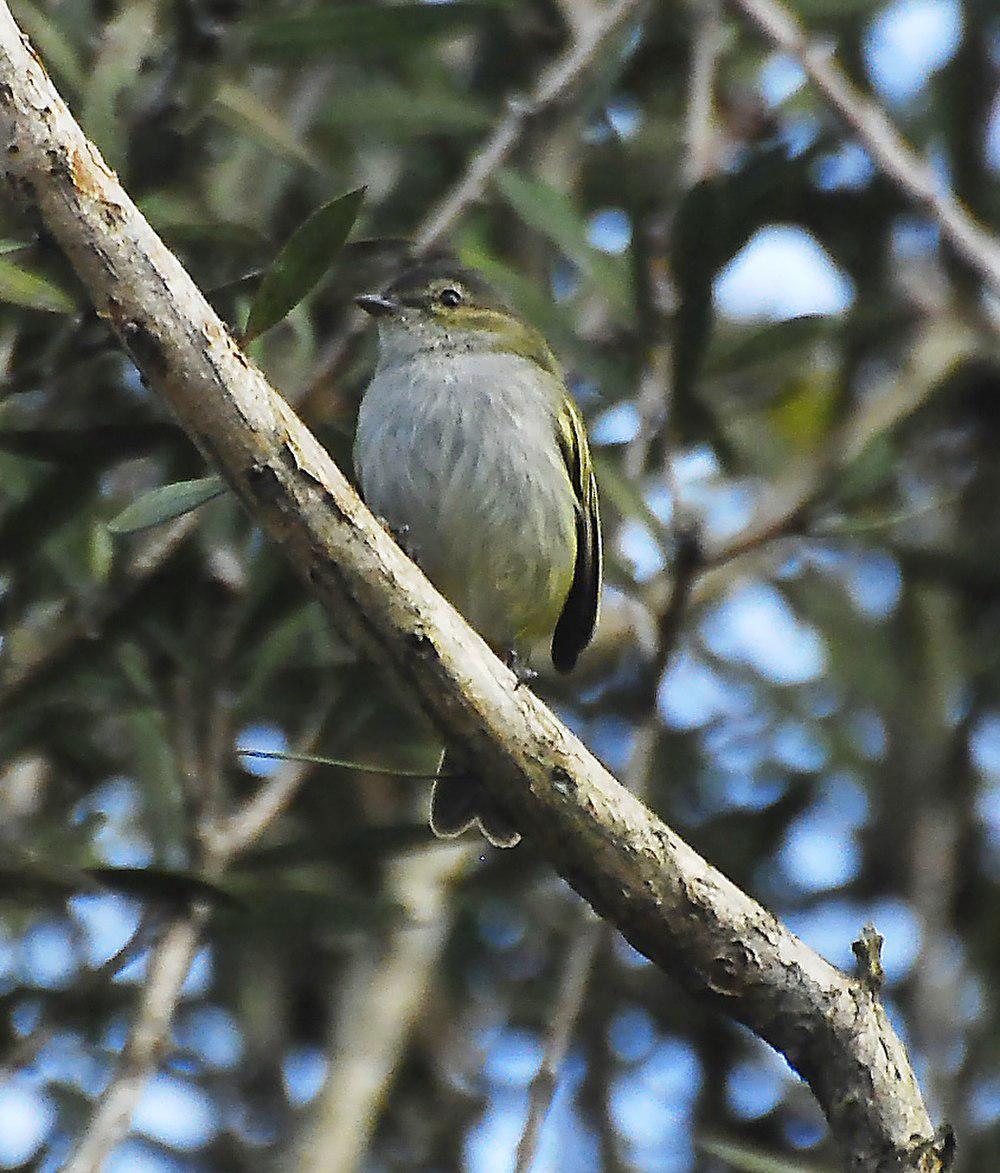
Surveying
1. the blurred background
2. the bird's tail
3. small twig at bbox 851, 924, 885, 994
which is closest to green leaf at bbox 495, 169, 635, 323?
the blurred background

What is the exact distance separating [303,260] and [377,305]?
1878 millimetres

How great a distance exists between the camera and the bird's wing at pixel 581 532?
489cm

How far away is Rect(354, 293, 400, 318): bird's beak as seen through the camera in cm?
494

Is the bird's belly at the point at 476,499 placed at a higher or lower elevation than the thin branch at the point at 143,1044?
higher

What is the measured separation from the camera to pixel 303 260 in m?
3.09

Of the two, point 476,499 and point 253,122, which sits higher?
point 253,122

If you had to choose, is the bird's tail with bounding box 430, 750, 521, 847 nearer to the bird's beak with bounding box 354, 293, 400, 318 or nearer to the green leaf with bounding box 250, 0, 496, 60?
the bird's beak with bounding box 354, 293, 400, 318

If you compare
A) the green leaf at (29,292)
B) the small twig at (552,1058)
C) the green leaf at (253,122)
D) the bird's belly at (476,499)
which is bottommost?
the small twig at (552,1058)

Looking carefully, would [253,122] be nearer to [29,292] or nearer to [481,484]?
[481,484]

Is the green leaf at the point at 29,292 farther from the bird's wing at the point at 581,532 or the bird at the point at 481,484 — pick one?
the bird's wing at the point at 581,532

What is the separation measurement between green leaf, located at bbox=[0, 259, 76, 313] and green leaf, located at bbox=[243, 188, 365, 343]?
1.45 feet

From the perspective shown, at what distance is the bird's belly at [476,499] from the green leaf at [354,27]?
94 centimetres

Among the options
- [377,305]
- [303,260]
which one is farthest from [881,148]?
[303,260]

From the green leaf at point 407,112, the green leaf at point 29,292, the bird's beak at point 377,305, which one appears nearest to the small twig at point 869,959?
the green leaf at point 29,292
